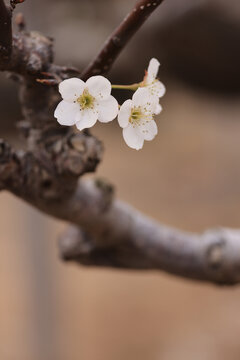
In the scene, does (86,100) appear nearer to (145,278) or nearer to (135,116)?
(135,116)

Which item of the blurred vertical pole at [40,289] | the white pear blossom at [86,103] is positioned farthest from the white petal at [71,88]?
the blurred vertical pole at [40,289]

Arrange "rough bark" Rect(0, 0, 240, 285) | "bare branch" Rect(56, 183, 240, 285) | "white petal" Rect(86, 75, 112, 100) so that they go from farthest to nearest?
"bare branch" Rect(56, 183, 240, 285) < "rough bark" Rect(0, 0, 240, 285) < "white petal" Rect(86, 75, 112, 100)

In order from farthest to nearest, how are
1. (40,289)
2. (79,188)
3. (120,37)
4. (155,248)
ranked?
(40,289) → (155,248) → (79,188) → (120,37)

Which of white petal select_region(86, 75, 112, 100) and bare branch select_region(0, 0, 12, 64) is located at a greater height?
bare branch select_region(0, 0, 12, 64)

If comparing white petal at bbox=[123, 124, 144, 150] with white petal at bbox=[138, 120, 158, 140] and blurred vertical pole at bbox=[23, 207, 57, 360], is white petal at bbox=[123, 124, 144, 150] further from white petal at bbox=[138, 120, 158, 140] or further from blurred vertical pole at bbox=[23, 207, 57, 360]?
blurred vertical pole at bbox=[23, 207, 57, 360]

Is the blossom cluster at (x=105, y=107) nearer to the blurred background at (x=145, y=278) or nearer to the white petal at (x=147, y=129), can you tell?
the white petal at (x=147, y=129)

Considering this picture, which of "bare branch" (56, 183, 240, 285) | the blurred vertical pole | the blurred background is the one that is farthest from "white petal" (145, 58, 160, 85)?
the blurred vertical pole

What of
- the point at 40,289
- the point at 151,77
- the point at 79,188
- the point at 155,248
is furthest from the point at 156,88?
the point at 40,289
